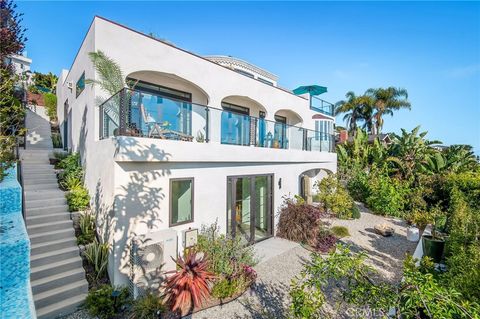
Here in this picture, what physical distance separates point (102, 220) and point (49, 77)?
29743 millimetres

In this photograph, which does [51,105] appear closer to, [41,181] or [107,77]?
[41,181]

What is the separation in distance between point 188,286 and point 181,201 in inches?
116

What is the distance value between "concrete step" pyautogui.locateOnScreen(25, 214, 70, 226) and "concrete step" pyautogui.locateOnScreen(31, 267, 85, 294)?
2100mm

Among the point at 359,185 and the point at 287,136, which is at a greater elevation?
the point at 287,136

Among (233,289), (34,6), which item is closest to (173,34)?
(34,6)

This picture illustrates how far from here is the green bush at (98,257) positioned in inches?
279

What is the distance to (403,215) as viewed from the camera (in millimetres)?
16297

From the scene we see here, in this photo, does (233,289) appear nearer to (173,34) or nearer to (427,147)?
(173,34)

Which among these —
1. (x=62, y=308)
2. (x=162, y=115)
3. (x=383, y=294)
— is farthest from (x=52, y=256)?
(x=383, y=294)

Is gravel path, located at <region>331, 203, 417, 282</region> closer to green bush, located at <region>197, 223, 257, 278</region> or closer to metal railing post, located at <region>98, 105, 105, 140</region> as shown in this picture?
green bush, located at <region>197, 223, 257, 278</region>

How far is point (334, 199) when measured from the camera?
14.7 metres

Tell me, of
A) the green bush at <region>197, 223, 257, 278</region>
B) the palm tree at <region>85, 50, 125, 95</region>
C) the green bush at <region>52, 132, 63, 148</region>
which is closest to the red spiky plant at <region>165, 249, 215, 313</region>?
the green bush at <region>197, 223, 257, 278</region>

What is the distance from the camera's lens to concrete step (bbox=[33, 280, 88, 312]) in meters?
5.87

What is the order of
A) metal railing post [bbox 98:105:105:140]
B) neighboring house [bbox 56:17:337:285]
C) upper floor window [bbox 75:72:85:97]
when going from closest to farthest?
neighboring house [bbox 56:17:337:285] → metal railing post [bbox 98:105:105:140] → upper floor window [bbox 75:72:85:97]
